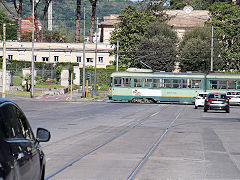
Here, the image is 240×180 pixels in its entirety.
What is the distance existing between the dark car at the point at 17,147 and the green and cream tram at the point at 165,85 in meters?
50.8

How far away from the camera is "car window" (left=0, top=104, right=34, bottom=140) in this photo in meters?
5.43

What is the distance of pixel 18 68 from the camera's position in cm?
8194

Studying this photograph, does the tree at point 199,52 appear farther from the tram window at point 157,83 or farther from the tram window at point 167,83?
the tram window at point 157,83

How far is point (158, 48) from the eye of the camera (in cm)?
Answer: 9519

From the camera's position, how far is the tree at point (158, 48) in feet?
310

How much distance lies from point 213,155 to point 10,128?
9.38 m

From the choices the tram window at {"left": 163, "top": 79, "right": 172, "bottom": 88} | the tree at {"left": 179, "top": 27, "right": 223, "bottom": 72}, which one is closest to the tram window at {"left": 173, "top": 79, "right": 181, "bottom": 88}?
the tram window at {"left": 163, "top": 79, "right": 172, "bottom": 88}

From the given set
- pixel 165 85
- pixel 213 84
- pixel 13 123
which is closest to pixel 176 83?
pixel 165 85

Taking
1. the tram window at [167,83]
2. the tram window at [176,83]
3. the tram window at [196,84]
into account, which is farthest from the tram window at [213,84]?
the tram window at [167,83]

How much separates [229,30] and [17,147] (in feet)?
312

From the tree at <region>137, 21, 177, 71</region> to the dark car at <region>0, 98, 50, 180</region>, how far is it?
8677 centimetres

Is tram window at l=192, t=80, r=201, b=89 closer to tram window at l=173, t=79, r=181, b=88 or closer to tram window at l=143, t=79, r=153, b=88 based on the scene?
tram window at l=173, t=79, r=181, b=88

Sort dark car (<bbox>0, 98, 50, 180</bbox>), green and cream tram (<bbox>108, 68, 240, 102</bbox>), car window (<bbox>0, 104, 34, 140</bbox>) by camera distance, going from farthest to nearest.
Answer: green and cream tram (<bbox>108, 68, 240, 102</bbox>) → car window (<bbox>0, 104, 34, 140</bbox>) → dark car (<bbox>0, 98, 50, 180</bbox>)

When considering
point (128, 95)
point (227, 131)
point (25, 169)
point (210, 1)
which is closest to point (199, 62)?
point (128, 95)
